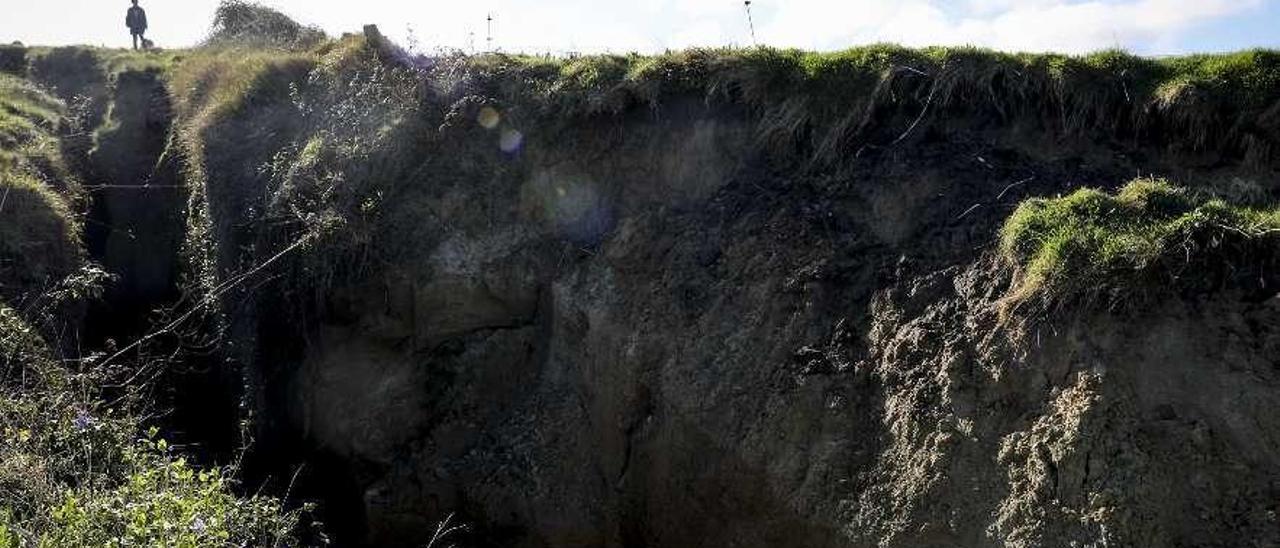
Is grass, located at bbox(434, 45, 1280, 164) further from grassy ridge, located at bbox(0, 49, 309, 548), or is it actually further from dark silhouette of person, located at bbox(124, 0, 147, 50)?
dark silhouette of person, located at bbox(124, 0, 147, 50)

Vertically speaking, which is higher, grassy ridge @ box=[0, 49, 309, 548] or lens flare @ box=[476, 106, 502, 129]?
lens flare @ box=[476, 106, 502, 129]

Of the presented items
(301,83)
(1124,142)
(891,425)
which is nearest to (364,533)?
(891,425)

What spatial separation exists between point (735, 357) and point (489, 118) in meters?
3.49

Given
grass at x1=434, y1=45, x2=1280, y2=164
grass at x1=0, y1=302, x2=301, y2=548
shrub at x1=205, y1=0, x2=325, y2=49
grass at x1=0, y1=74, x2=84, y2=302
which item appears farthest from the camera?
shrub at x1=205, y1=0, x2=325, y2=49

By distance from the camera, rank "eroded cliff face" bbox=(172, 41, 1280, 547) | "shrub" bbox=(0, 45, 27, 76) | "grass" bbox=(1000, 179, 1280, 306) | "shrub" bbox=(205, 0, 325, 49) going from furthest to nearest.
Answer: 1. "shrub" bbox=(0, 45, 27, 76)
2. "shrub" bbox=(205, 0, 325, 49)
3. "grass" bbox=(1000, 179, 1280, 306)
4. "eroded cliff face" bbox=(172, 41, 1280, 547)

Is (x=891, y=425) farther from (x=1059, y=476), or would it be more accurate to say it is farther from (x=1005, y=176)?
(x=1005, y=176)

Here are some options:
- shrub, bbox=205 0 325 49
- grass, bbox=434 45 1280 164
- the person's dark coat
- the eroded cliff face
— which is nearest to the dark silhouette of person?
the person's dark coat

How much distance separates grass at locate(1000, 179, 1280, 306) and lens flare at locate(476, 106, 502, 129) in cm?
483

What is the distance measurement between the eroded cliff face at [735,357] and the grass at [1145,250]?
12 cm

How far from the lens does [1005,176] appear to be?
656 centimetres

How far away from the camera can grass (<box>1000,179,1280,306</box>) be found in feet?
16.9

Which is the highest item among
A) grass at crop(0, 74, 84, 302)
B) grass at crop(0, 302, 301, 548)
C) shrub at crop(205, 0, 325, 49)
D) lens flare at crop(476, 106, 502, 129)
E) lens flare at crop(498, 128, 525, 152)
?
shrub at crop(205, 0, 325, 49)

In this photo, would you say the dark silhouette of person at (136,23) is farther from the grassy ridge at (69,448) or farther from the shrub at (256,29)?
the grassy ridge at (69,448)

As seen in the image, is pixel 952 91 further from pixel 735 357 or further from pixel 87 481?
pixel 87 481
